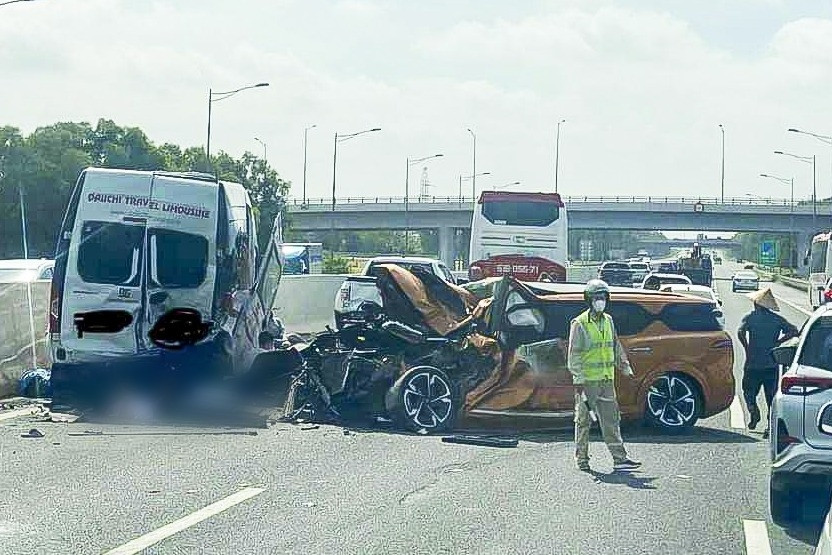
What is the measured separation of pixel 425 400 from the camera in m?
14.2

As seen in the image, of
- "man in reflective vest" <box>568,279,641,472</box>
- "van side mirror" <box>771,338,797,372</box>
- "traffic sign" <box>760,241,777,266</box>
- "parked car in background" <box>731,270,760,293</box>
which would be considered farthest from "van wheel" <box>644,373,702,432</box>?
"traffic sign" <box>760,241,777,266</box>

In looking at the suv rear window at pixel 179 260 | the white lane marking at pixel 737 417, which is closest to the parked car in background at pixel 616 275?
the white lane marking at pixel 737 417

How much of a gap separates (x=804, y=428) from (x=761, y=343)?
540 centimetres

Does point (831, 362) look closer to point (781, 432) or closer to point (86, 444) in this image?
point (781, 432)

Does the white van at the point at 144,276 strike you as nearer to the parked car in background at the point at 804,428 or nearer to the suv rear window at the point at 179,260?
the suv rear window at the point at 179,260

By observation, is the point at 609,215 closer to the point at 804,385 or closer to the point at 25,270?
the point at 25,270

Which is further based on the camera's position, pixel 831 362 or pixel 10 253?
pixel 10 253

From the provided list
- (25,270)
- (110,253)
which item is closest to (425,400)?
(110,253)

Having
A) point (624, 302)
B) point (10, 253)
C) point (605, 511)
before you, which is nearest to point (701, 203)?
point (10, 253)

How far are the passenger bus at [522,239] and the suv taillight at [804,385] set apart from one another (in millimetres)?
24174

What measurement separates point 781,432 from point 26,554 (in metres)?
4.90

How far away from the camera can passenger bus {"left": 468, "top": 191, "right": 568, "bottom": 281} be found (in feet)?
110

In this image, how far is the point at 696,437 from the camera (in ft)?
46.2

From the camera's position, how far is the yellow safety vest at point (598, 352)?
11844 millimetres
